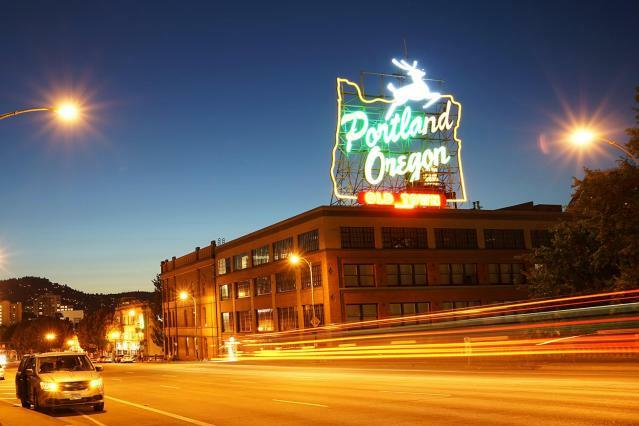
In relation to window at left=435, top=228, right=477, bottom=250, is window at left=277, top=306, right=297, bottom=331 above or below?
below

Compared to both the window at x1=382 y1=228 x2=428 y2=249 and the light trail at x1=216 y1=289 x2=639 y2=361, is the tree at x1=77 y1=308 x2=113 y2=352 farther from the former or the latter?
the window at x1=382 y1=228 x2=428 y2=249

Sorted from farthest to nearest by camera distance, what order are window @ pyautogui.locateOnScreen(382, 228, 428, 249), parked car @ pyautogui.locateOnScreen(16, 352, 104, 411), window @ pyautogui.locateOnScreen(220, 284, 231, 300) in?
window @ pyautogui.locateOnScreen(220, 284, 231, 300) < window @ pyautogui.locateOnScreen(382, 228, 428, 249) < parked car @ pyautogui.locateOnScreen(16, 352, 104, 411)

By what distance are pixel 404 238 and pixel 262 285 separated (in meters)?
18.0

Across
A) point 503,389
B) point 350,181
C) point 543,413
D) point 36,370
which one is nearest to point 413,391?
point 503,389

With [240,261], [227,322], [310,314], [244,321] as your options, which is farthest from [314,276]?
[227,322]

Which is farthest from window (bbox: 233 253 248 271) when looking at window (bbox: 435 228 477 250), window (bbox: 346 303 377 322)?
window (bbox: 435 228 477 250)

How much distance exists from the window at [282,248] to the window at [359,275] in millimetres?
8081

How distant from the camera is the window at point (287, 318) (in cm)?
6638

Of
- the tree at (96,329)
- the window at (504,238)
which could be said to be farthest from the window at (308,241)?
the tree at (96,329)

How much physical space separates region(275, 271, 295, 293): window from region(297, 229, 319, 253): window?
344cm

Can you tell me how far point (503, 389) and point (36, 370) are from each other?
44.2 feet

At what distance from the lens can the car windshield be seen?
65.9 feet

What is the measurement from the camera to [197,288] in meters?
91.9

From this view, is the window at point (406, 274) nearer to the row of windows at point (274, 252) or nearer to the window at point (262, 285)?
the row of windows at point (274, 252)
